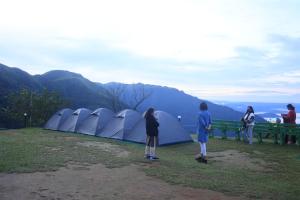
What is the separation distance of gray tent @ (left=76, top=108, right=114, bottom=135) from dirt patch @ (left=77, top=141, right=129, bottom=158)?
3315 mm

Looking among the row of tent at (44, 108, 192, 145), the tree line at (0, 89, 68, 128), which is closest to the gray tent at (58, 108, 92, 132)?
the row of tent at (44, 108, 192, 145)

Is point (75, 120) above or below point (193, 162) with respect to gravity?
above

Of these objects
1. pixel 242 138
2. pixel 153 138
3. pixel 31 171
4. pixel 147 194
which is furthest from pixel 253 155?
pixel 31 171

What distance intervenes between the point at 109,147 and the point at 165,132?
330 centimetres

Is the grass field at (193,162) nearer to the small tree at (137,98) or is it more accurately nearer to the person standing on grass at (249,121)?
the person standing on grass at (249,121)

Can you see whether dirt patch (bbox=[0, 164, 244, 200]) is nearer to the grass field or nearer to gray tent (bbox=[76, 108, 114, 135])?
the grass field

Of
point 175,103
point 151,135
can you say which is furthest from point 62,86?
point 151,135

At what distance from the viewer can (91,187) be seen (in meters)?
8.84

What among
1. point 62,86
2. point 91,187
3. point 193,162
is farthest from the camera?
point 62,86

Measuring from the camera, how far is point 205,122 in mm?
13117

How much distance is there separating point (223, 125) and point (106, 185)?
1259cm

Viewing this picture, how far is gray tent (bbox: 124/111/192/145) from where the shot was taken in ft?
59.0

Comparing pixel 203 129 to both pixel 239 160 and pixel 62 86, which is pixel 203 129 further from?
pixel 62 86

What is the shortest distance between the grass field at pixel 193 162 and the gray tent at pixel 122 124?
1058 millimetres
